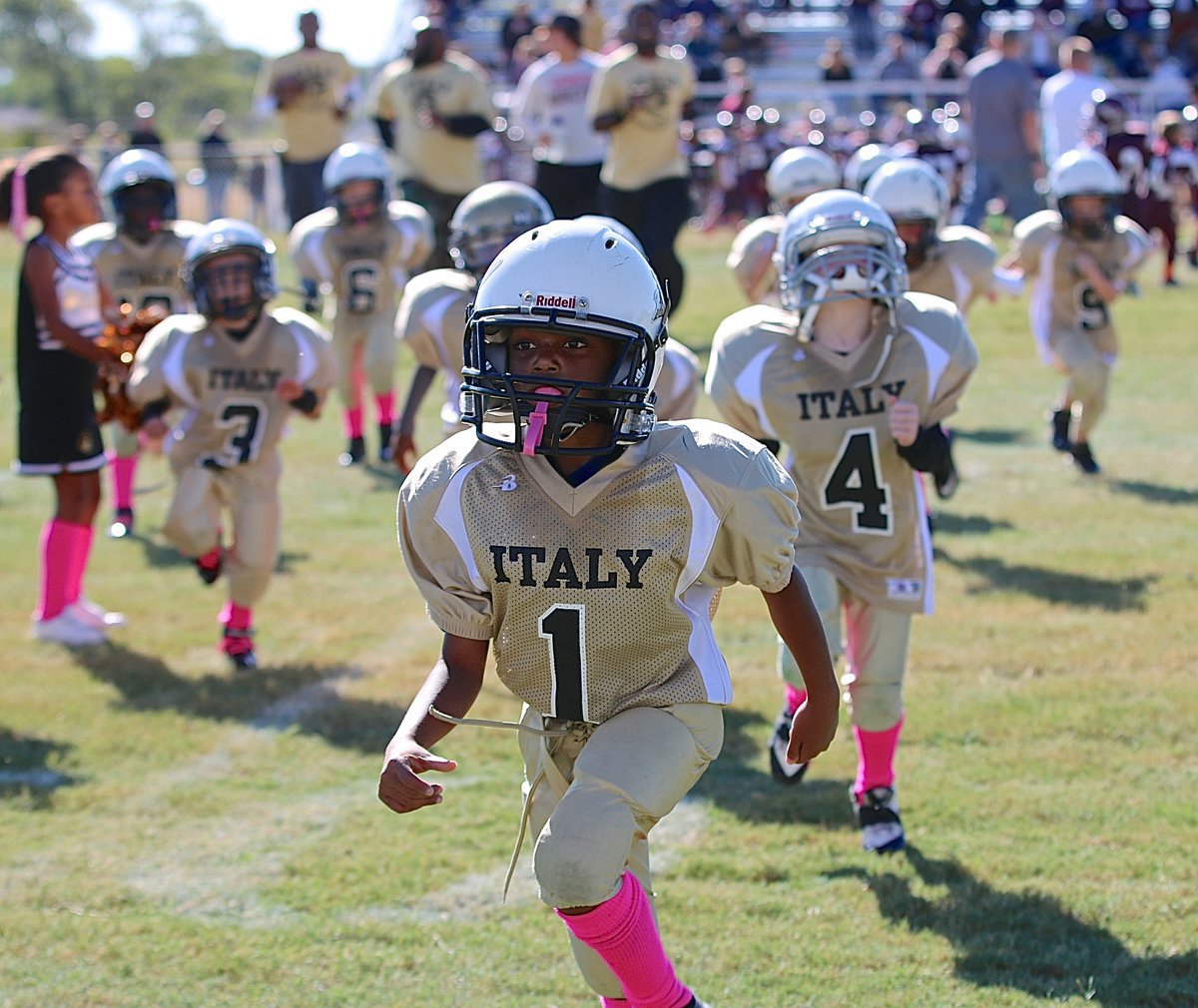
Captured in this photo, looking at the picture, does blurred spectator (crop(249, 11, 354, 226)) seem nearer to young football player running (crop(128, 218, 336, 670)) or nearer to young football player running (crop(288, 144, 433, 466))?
young football player running (crop(288, 144, 433, 466))

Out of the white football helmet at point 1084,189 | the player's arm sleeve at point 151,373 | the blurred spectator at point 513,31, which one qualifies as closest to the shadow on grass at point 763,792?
the player's arm sleeve at point 151,373

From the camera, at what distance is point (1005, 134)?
50.0 feet

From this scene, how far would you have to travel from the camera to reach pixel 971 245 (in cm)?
739

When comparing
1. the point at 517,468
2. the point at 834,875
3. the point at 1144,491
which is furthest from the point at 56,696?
the point at 1144,491

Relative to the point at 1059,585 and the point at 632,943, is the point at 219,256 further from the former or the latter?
the point at 632,943

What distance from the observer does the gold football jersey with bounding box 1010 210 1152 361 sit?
29.2ft

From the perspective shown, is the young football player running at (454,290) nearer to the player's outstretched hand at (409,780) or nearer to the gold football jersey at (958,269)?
the gold football jersey at (958,269)

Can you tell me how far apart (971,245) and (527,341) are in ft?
15.1

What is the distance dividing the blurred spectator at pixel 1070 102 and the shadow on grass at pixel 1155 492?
7617 millimetres

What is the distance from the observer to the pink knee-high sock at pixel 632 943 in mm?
3170

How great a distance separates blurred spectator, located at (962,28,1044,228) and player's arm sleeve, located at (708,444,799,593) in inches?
502

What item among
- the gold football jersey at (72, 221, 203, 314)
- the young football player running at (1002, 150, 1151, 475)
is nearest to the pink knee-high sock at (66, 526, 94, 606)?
the gold football jersey at (72, 221, 203, 314)

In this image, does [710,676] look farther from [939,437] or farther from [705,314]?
[705,314]

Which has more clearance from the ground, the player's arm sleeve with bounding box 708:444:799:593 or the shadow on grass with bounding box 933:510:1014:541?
the player's arm sleeve with bounding box 708:444:799:593
